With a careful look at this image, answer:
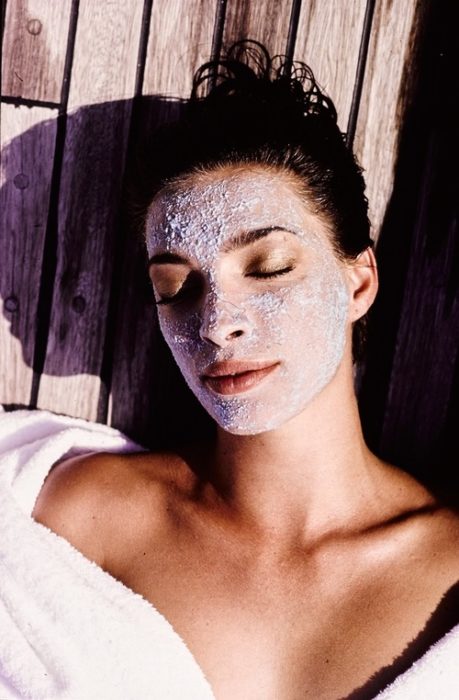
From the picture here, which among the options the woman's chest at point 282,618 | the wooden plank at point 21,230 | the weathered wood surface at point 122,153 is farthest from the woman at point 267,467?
the wooden plank at point 21,230

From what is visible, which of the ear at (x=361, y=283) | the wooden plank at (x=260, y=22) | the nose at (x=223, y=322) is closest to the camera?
the nose at (x=223, y=322)

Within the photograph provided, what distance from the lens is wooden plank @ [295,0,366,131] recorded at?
1.40 m

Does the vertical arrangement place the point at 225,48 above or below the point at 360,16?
below

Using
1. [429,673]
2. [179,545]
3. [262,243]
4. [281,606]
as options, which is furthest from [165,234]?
[429,673]

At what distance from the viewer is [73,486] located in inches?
51.8

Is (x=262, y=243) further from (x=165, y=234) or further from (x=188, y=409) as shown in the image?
(x=188, y=409)

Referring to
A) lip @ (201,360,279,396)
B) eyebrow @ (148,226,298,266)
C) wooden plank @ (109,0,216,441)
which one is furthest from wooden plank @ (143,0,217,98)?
→ lip @ (201,360,279,396)

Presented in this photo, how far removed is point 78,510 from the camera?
4.27 feet

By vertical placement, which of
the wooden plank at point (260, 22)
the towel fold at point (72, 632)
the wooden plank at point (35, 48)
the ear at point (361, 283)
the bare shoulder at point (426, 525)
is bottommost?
the towel fold at point (72, 632)

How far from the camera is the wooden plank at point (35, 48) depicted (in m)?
1.41

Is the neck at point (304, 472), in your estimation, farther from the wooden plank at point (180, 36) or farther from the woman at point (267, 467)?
the wooden plank at point (180, 36)

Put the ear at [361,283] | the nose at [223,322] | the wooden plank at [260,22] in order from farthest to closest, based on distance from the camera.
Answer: the wooden plank at [260,22]
the ear at [361,283]
the nose at [223,322]

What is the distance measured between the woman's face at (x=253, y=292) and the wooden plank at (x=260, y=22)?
16.0 inches

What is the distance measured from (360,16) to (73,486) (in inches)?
43.6
